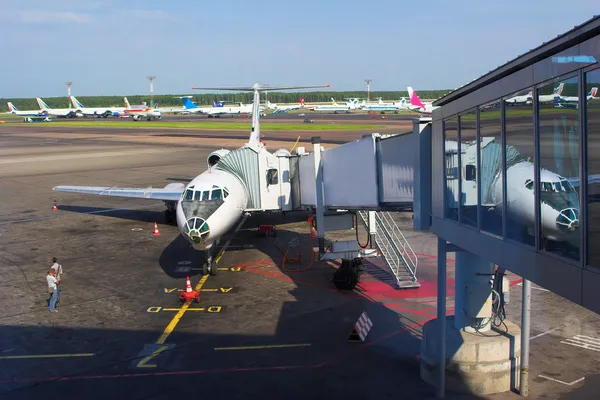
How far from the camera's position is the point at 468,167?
12172mm

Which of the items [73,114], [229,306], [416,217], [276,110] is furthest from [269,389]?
[73,114]

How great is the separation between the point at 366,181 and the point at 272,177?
957 centimetres

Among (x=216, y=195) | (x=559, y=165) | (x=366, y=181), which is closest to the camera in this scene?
(x=559, y=165)

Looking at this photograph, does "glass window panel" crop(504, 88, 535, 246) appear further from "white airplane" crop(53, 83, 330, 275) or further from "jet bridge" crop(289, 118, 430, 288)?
"white airplane" crop(53, 83, 330, 275)

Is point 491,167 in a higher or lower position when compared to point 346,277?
higher

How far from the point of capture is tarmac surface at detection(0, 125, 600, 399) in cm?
1541

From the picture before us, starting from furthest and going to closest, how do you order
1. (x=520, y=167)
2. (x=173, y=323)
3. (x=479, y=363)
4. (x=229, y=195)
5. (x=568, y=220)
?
(x=229, y=195) < (x=173, y=323) < (x=479, y=363) < (x=520, y=167) < (x=568, y=220)

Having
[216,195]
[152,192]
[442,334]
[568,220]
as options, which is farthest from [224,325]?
[152,192]

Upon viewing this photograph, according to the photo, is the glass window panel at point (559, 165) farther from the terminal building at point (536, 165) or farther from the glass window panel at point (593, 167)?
the glass window panel at point (593, 167)

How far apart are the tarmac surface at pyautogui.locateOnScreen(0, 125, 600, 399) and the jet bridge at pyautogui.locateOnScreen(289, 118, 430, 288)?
1.56 m

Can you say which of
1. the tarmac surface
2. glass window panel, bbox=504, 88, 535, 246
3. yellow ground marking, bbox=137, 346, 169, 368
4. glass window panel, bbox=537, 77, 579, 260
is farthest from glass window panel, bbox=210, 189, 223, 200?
glass window panel, bbox=537, 77, 579, 260

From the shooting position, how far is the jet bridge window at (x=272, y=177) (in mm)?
27266

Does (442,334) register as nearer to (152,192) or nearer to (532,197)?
(532,197)

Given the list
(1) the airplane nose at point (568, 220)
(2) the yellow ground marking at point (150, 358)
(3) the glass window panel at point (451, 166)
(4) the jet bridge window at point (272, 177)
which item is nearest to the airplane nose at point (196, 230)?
(4) the jet bridge window at point (272, 177)
